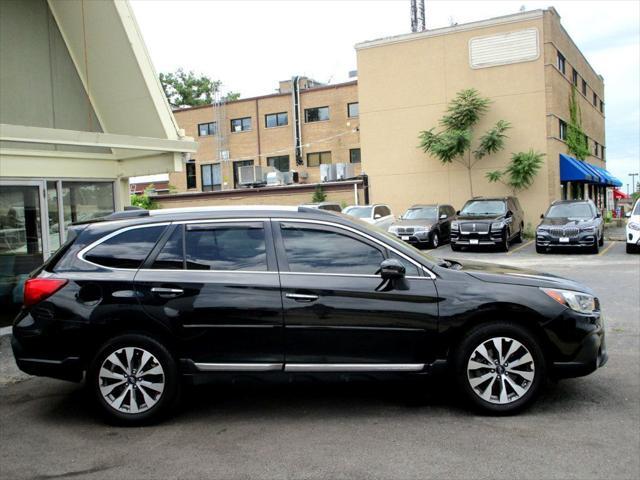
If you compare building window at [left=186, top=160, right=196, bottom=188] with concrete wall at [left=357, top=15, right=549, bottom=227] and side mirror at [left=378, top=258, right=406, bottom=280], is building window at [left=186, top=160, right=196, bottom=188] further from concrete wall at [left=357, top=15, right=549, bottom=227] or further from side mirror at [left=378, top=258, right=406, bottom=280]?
side mirror at [left=378, top=258, right=406, bottom=280]

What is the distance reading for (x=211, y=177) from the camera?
148 ft

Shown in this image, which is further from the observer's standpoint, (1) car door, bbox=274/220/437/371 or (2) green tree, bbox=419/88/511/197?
(2) green tree, bbox=419/88/511/197

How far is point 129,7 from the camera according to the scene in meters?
9.29

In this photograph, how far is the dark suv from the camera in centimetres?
→ 478

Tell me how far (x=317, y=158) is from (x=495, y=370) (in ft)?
123

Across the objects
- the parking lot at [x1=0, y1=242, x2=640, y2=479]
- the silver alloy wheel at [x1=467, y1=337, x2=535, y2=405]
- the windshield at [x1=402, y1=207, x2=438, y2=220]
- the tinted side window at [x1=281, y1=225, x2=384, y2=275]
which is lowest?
the parking lot at [x1=0, y1=242, x2=640, y2=479]

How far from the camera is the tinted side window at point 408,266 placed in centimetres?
489

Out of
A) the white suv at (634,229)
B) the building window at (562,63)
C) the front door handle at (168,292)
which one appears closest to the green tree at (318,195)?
the building window at (562,63)

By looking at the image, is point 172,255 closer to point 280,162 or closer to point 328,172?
point 328,172

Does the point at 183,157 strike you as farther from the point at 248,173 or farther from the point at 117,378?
the point at 248,173

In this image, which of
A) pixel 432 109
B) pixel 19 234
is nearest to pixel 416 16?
pixel 432 109

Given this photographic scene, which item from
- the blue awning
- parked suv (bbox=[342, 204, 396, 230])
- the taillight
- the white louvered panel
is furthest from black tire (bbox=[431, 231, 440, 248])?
the taillight

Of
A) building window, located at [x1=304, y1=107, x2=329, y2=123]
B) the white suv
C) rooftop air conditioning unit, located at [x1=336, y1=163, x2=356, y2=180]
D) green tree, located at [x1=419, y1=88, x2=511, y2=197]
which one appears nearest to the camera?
the white suv

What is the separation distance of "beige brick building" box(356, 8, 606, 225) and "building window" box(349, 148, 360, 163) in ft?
35.0
